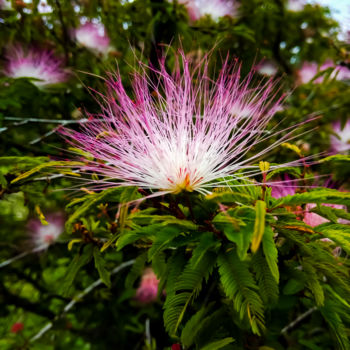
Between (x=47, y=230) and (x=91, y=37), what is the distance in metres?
2.12

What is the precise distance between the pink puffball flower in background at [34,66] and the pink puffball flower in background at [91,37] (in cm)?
67

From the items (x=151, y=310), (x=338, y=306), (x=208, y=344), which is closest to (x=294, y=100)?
(x=151, y=310)

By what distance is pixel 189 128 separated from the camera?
1.34 m

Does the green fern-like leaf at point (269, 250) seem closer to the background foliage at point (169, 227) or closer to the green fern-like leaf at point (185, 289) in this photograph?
the background foliage at point (169, 227)

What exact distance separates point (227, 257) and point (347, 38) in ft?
12.2

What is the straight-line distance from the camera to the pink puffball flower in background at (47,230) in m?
3.14

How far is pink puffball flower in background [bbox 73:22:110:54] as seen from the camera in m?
3.39

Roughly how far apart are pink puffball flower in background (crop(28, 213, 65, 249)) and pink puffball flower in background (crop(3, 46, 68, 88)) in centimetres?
129

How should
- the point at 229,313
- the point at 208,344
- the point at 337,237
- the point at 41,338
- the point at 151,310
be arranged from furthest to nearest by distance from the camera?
1. the point at 151,310
2. the point at 41,338
3. the point at 229,313
4. the point at 208,344
5. the point at 337,237

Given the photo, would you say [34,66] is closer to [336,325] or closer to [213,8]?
[213,8]

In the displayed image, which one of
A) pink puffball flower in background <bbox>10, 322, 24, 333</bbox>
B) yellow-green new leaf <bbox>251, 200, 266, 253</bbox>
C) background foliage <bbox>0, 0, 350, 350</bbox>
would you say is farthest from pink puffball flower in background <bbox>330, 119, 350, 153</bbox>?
pink puffball flower in background <bbox>10, 322, 24, 333</bbox>

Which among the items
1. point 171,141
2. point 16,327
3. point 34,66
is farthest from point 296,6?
point 16,327

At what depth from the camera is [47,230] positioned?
10.8ft

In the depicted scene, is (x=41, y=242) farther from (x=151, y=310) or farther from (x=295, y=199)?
(x=295, y=199)
